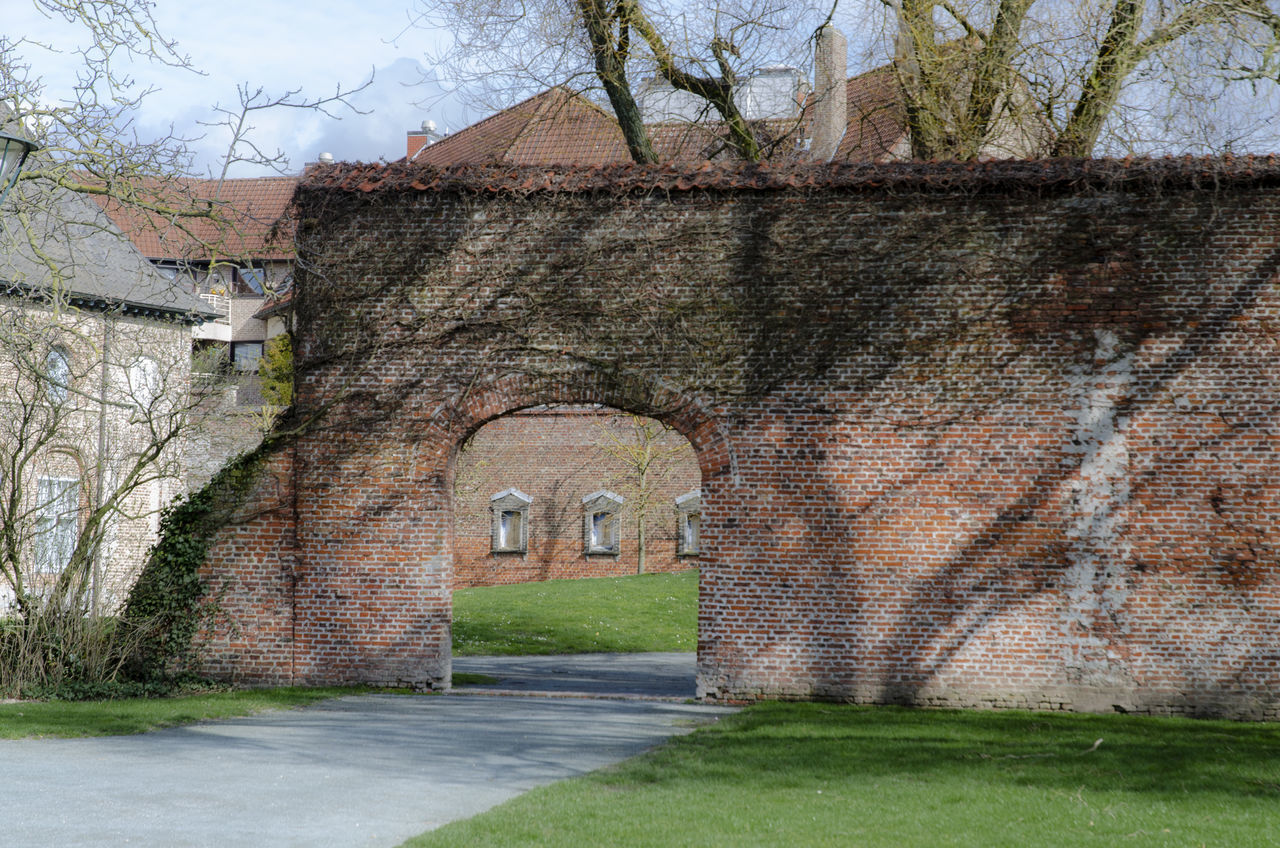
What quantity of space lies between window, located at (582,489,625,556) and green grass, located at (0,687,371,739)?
19587mm

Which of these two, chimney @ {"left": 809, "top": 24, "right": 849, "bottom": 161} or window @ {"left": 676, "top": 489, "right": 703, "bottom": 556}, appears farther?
window @ {"left": 676, "top": 489, "right": 703, "bottom": 556}

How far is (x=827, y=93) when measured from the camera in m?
17.8

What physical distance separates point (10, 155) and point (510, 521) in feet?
84.1

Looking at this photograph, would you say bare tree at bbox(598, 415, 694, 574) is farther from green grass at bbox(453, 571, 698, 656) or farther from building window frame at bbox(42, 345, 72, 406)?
building window frame at bbox(42, 345, 72, 406)

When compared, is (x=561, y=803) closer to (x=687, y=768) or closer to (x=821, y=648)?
(x=687, y=768)

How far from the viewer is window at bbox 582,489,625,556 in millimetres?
31875

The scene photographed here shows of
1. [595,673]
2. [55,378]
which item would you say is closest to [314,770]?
[595,673]

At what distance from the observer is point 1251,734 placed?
34.6ft

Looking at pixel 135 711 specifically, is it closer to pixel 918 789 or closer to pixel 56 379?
pixel 56 379

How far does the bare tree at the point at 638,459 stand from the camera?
31.5m

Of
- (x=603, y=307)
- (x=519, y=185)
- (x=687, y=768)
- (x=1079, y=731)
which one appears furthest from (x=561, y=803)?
(x=519, y=185)

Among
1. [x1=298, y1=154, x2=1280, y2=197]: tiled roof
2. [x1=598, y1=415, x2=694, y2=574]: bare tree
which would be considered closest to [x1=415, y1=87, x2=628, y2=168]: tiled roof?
[x1=298, y1=154, x2=1280, y2=197]: tiled roof

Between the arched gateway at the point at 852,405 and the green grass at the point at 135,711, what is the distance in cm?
59

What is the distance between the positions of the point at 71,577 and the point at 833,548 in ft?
26.4
